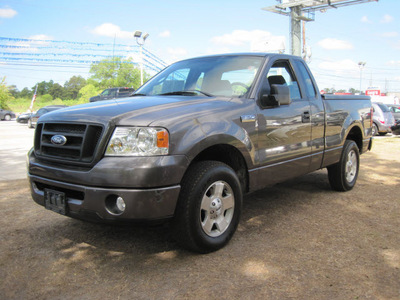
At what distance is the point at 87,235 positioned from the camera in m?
3.76

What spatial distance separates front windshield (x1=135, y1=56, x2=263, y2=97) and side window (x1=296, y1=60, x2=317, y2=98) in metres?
0.93

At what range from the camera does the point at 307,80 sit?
191 inches

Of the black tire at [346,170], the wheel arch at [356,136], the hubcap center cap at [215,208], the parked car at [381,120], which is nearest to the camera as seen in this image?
the hubcap center cap at [215,208]

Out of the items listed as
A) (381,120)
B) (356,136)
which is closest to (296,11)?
(381,120)

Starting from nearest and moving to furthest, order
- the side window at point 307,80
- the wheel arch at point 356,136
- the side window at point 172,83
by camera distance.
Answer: the side window at point 172,83 → the side window at point 307,80 → the wheel arch at point 356,136

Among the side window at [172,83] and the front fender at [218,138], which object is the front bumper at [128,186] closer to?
the front fender at [218,138]

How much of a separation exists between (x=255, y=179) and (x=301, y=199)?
1672 mm

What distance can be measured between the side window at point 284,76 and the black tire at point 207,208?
4.71ft

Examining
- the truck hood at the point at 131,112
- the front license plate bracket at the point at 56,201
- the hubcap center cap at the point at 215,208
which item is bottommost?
the hubcap center cap at the point at 215,208

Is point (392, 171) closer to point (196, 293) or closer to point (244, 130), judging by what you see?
point (244, 130)

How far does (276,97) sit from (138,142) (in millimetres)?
1669

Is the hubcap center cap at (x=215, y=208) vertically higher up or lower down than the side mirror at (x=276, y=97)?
lower down

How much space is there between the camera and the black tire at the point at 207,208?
297cm

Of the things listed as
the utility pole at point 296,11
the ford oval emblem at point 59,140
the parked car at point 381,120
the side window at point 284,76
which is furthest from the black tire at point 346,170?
the utility pole at point 296,11
